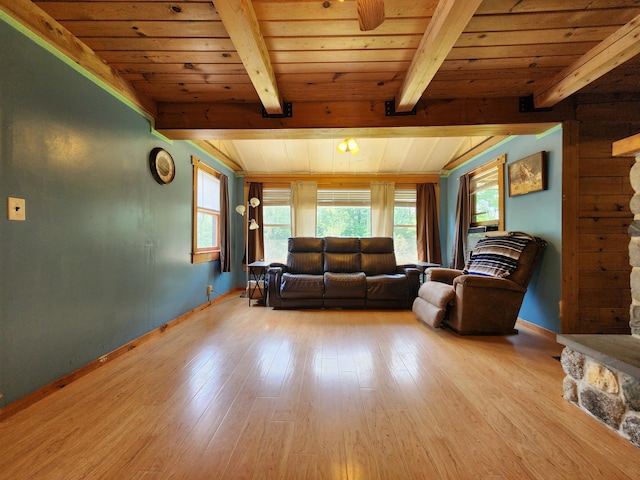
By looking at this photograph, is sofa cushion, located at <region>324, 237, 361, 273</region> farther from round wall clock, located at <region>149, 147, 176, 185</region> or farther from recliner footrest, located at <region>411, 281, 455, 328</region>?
round wall clock, located at <region>149, 147, 176, 185</region>

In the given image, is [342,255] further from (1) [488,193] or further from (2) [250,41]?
(2) [250,41]

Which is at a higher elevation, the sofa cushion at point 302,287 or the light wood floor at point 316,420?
the sofa cushion at point 302,287

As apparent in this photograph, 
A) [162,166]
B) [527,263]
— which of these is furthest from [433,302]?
[162,166]

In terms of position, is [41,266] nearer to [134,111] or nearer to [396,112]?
[134,111]

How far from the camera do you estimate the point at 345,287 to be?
3.75 meters

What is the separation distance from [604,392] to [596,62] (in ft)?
7.00

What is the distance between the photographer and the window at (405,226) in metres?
5.25

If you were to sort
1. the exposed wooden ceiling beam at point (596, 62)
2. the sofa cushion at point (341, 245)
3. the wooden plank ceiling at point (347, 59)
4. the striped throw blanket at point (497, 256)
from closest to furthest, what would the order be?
the wooden plank ceiling at point (347, 59) < the exposed wooden ceiling beam at point (596, 62) < the striped throw blanket at point (497, 256) < the sofa cushion at point (341, 245)

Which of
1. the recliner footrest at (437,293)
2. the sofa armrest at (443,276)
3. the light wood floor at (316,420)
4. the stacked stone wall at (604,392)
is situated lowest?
the light wood floor at (316,420)

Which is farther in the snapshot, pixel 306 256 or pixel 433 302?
pixel 306 256

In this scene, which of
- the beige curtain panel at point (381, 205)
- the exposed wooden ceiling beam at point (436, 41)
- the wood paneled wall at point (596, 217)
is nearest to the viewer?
the exposed wooden ceiling beam at point (436, 41)

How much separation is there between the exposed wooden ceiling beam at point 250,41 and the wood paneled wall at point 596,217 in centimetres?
276

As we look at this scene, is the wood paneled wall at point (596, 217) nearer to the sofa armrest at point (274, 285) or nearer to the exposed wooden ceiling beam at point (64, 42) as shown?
the sofa armrest at point (274, 285)

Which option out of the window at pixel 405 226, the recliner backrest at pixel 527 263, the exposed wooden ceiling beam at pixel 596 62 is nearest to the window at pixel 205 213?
the window at pixel 405 226
